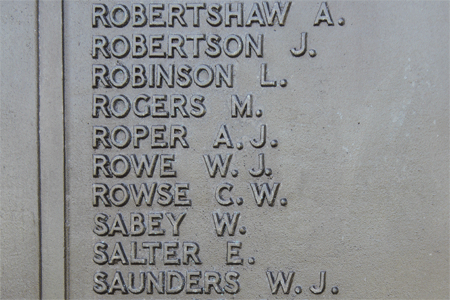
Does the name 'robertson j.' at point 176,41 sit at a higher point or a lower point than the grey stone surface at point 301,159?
higher

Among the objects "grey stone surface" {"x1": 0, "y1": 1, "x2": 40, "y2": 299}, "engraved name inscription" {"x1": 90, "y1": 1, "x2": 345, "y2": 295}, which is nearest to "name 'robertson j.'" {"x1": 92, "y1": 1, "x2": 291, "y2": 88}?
"engraved name inscription" {"x1": 90, "y1": 1, "x2": 345, "y2": 295}

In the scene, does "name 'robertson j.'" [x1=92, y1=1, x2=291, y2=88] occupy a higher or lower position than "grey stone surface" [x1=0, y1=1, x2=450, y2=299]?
higher

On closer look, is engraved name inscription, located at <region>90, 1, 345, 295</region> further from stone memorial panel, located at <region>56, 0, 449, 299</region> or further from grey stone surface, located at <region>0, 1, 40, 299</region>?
grey stone surface, located at <region>0, 1, 40, 299</region>

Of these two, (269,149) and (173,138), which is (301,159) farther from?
(173,138)

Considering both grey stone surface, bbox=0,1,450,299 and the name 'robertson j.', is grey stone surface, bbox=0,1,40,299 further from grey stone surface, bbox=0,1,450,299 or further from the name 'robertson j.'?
the name 'robertson j.'

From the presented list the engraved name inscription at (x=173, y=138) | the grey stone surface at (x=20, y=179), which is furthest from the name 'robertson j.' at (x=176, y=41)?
the grey stone surface at (x=20, y=179)

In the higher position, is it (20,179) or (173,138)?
(173,138)

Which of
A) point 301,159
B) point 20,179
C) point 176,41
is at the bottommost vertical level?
point 20,179

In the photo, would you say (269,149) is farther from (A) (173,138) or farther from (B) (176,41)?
(B) (176,41)

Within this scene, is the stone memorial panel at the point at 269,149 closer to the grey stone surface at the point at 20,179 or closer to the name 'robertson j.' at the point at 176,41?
the name 'robertson j.' at the point at 176,41

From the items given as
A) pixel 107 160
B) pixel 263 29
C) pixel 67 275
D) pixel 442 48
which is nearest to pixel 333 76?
pixel 263 29

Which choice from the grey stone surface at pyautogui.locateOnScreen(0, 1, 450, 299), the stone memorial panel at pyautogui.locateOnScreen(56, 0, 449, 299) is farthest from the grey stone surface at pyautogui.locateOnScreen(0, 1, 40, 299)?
the stone memorial panel at pyautogui.locateOnScreen(56, 0, 449, 299)

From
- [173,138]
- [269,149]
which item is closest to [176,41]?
[173,138]

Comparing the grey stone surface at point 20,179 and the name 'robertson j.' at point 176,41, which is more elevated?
the name 'robertson j.' at point 176,41
